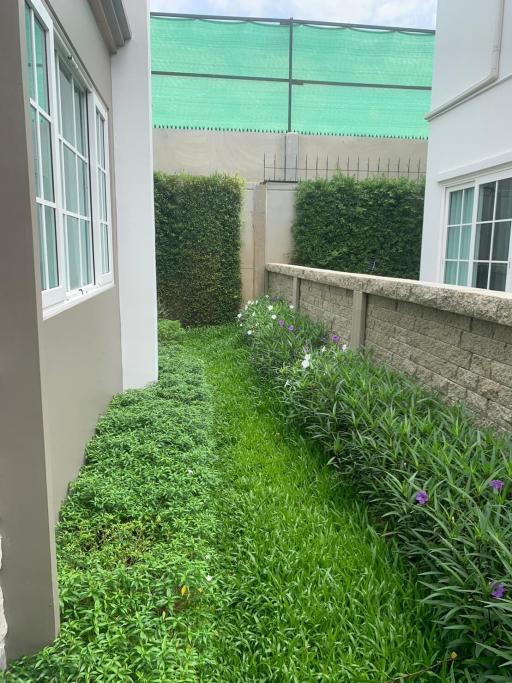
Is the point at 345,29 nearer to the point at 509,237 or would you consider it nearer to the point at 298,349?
the point at 509,237

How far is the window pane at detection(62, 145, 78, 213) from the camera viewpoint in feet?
10.1

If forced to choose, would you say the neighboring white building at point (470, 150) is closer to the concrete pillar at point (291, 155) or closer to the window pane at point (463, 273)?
the window pane at point (463, 273)

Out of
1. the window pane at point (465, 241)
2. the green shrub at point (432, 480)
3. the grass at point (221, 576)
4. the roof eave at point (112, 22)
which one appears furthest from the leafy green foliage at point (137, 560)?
the window pane at point (465, 241)

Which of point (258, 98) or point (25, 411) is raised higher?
point (258, 98)

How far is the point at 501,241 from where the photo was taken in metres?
6.35

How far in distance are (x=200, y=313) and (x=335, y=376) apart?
17.8ft

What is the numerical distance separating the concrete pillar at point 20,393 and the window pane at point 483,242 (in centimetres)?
619

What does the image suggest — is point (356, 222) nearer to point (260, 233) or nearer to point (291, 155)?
point (260, 233)

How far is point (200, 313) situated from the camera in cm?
888

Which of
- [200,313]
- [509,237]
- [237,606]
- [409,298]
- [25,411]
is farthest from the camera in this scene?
[200,313]

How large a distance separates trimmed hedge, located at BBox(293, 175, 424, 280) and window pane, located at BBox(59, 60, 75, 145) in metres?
6.36

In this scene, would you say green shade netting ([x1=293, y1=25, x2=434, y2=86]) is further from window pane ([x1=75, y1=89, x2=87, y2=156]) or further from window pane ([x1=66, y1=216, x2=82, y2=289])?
window pane ([x1=66, y1=216, x2=82, y2=289])

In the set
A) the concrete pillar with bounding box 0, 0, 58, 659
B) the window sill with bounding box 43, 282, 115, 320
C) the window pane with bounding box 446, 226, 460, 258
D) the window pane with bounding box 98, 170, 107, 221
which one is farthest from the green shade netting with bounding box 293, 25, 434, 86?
the concrete pillar with bounding box 0, 0, 58, 659

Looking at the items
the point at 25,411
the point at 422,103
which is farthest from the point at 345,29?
the point at 25,411
